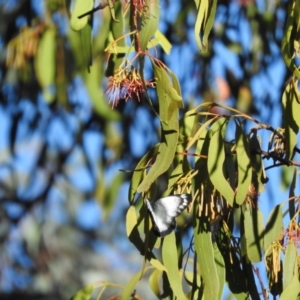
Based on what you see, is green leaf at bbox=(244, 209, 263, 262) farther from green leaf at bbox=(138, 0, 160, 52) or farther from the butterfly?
green leaf at bbox=(138, 0, 160, 52)

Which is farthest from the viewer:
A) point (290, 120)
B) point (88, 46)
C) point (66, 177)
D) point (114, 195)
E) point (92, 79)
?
point (66, 177)

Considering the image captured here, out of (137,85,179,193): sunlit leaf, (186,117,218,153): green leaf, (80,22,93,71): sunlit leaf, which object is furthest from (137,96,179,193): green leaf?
(80,22,93,71): sunlit leaf

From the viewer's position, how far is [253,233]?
1.45m

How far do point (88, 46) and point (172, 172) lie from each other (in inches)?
10.8

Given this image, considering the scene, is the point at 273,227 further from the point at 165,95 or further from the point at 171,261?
the point at 165,95

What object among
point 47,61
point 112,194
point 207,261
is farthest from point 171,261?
A: point 112,194

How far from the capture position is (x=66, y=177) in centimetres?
327

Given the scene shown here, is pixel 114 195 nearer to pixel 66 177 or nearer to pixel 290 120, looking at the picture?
pixel 66 177

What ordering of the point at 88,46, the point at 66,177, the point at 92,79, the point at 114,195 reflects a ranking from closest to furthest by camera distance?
the point at 88,46
the point at 92,79
the point at 114,195
the point at 66,177

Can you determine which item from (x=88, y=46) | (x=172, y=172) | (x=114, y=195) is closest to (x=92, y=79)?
(x=114, y=195)

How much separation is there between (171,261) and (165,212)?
0.14 m

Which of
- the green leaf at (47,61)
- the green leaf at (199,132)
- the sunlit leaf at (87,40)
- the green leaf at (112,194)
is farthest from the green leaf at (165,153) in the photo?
the green leaf at (112,194)

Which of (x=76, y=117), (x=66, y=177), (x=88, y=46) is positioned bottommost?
(x=66, y=177)

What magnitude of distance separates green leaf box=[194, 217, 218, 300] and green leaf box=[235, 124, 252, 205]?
79 millimetres
